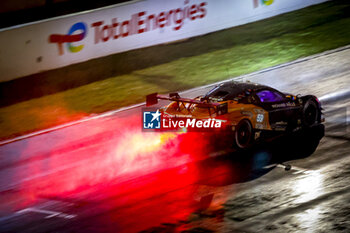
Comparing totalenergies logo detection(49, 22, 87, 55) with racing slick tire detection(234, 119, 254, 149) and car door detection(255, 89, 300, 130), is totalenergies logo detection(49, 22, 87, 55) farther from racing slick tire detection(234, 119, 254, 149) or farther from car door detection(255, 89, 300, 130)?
racing slick tire detection(234, 119, 254, 149)

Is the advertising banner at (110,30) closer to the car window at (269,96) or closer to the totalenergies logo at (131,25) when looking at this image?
the totalenergies logo at (131,25)

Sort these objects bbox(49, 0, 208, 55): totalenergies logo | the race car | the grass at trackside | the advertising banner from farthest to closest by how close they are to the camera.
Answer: bbox(49, 0, 208, 55): totalenergies logo < the advertising banner < the grass at trackside < the race car

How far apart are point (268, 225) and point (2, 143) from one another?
26.9 ft

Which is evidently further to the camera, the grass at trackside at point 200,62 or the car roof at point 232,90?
the grass at trackside at point 200,62

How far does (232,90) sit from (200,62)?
785 cm

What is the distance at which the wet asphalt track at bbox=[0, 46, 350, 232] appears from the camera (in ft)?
31.5

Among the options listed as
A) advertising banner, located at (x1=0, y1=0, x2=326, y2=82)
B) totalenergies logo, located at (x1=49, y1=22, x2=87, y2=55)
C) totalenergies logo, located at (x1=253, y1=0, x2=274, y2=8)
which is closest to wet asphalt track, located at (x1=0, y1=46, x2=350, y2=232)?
advertising banner, located at (x1=0, y1=0, x2=326, y2=82)

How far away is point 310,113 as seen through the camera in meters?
13.5

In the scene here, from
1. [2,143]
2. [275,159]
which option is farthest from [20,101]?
[275,159]

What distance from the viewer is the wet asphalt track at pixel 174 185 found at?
9602 mm

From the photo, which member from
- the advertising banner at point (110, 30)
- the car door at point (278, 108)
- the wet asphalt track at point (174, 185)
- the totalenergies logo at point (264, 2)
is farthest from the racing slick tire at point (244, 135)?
the totalenergies logo at point (264, 2)

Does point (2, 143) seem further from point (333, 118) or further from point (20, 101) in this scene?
point (333, 118)

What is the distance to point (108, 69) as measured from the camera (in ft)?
65.3

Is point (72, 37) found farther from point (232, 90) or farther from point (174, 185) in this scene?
point (174, 185)
